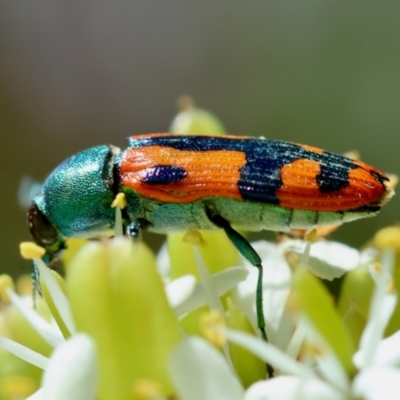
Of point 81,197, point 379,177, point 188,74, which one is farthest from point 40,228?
point 188,74

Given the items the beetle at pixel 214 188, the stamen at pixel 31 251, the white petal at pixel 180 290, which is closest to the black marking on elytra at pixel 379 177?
the beetle at pixel 214 188

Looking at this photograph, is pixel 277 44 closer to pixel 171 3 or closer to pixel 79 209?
pixel 171 3

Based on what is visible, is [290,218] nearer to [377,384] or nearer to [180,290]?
[180,290]

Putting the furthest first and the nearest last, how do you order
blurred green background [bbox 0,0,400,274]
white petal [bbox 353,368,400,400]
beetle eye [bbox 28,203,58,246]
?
blurred green background [bbox 0,0,400,274] → beetle eye [bbox 28,203,58,246] → white petal [bbox 353,368,400,400]

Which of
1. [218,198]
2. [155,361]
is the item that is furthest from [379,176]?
[155,361]

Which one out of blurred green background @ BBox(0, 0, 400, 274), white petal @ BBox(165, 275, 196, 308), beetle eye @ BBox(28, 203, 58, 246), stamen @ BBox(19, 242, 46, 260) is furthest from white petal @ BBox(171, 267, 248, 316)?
blurred green background @ BBox(0, 0, 400, 274)

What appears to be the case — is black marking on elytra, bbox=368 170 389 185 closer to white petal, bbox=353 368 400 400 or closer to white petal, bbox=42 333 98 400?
white petal, bbox=353 368 400 400
